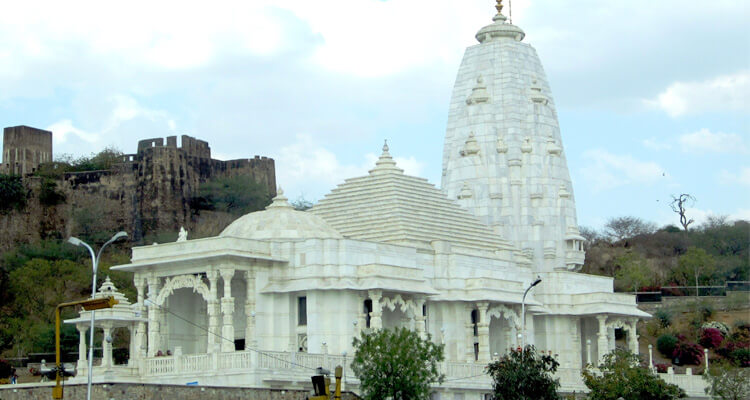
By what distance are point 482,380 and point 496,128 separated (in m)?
20.4

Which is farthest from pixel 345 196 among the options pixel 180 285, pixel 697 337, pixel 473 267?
pixel 697 337

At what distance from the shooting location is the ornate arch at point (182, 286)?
50281 millimetres

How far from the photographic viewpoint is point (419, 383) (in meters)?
42.7

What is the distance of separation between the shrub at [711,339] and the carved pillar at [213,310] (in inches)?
1614

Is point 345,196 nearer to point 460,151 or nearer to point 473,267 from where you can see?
point 473,267

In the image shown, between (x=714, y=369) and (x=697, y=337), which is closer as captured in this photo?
(x=714, y=369)

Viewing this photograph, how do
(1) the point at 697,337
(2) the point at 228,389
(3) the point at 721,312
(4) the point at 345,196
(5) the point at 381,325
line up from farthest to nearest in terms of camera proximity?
1. (3) the point at 721,312
2. (1) the point at 697,337
3. (4) the point at 345,196
4. (5) the point at 381,325
5. (2) the point at 228,389

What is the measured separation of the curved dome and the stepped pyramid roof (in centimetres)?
244

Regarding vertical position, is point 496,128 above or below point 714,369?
above

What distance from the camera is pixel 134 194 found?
98.4 m

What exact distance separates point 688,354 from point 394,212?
2924cm

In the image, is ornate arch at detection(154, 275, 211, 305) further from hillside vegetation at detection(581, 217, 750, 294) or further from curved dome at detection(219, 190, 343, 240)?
hillside vegetation at detection(581, 217, 750, 294)

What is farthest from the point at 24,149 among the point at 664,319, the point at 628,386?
the point at 628,386

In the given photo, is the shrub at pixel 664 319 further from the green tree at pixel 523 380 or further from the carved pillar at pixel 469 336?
the green tree at pixel 523 380
